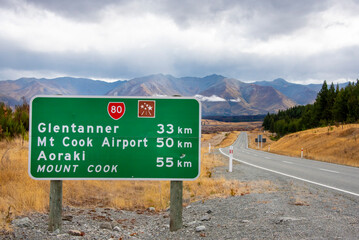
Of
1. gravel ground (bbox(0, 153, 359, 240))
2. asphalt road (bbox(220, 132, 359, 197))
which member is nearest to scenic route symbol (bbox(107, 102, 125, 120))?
gravel ground (bbox(0, 153, 359, 240))

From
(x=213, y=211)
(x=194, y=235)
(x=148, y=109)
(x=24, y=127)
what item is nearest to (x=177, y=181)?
(x=194, y=235)

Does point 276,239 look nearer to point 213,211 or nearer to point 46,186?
point 213,211

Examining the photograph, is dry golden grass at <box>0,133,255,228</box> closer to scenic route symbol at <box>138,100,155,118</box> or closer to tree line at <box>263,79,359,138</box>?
scenic route symbol at <box>138,100,155,118</box>

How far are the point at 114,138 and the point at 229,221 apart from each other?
2622 mm

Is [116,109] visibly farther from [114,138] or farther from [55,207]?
[55,207]

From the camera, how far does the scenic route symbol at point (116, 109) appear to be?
5488 millimetres

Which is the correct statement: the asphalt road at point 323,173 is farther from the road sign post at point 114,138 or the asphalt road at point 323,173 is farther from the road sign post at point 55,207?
the road sign post at point 55,207

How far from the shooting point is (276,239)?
15.1 feet

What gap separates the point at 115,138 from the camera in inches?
216

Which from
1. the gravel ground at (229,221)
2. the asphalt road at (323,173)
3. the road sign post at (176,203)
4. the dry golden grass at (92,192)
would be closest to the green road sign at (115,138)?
the road sign post at (176,203)

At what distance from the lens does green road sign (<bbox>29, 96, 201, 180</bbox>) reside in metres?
5.38

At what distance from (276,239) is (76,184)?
22.2 ft

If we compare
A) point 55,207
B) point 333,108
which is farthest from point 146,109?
point 333,108

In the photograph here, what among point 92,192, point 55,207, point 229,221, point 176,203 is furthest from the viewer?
point 92,192
